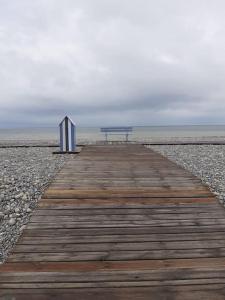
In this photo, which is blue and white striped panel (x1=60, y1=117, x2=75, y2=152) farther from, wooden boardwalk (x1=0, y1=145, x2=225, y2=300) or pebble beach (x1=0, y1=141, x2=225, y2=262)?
wooden boardwalk (x1=0, y1=145, x2=225, y2=300)

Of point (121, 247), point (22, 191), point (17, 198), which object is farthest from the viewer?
point (22, 191)

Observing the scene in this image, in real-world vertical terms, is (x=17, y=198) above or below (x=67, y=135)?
below

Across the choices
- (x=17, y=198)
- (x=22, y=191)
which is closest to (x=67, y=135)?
(x=22, y=191)

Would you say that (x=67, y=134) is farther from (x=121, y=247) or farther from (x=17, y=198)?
(x=121, y=247)

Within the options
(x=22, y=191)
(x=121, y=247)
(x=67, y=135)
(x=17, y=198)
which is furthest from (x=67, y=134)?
(x=121, y=247)

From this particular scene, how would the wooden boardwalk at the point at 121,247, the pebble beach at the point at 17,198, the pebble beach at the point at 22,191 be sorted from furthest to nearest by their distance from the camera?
the pebble beach at the point at 22,191 → the pebble beach at the point at 17,198 → the wooden boardwalk at the point at 121,247

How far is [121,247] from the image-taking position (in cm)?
372

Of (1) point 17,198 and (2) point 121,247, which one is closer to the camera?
(2) point 121,247

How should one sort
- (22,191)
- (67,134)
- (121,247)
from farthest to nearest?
(67,134) < (22,191) < (121,247)

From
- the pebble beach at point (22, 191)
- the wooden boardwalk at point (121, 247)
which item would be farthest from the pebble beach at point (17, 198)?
the wooden boardwalk at point (121, 247)

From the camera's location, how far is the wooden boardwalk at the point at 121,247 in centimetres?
281

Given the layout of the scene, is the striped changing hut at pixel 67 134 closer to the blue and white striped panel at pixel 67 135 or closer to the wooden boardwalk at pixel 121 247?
the blue and white striped panel at pixel 67 135

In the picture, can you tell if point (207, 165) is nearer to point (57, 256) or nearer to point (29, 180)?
point (29, 180)

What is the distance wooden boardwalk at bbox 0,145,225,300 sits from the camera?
2811 millimetres
